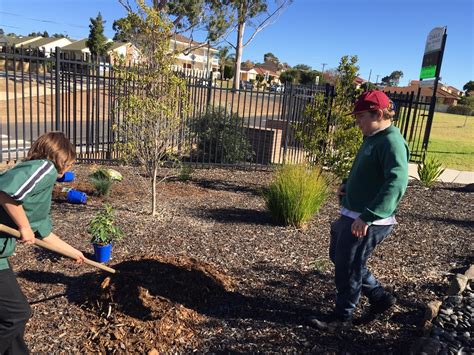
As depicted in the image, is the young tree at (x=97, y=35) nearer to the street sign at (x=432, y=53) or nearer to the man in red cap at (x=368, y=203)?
the street sign at (x=432, y=53)

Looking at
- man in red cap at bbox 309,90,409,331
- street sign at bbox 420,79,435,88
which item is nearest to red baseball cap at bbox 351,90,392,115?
man in red cap at bbox 309,90,409,331

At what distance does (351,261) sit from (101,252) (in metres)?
2.26

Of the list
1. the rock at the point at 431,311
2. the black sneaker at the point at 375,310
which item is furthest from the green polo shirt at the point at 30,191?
the rock at the point at 431,311

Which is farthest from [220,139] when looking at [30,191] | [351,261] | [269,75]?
[269,75]

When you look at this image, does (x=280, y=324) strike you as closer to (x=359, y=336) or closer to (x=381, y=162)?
(x=359, y=336)

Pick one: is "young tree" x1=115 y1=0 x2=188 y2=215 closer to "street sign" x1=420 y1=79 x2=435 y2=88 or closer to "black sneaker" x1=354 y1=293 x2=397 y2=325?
"black sneaker" x1=354 y1=293 x2=397 y2=325

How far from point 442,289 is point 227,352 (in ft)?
7.27

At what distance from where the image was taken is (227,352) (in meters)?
2.77

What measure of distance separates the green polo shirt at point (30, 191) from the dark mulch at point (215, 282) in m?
0.87

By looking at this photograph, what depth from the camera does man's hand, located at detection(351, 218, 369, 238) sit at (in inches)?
103

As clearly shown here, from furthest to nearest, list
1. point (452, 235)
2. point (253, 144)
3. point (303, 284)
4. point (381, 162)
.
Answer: point (253, 144), point (452, 235), point (303, 284), point (381, 162)

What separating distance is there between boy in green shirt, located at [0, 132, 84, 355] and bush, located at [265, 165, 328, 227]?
10.8 ft

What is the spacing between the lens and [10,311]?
2.33m

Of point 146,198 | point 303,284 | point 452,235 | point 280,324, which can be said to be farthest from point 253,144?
point 280,324
